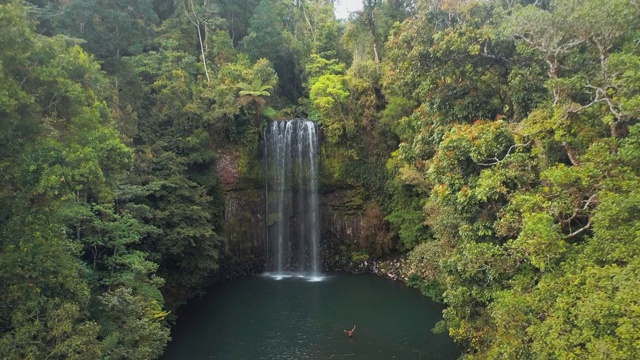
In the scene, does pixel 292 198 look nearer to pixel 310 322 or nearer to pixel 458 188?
pixel 310 322

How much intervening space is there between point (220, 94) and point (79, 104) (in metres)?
11.3

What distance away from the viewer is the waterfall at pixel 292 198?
23000 millimetres

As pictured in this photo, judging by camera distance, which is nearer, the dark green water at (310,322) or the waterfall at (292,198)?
the dark green water at (310,322)

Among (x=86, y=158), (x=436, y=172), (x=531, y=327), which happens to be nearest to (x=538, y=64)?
(x=436, y=172)

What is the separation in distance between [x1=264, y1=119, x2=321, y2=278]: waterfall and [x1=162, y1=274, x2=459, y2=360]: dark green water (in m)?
2.37

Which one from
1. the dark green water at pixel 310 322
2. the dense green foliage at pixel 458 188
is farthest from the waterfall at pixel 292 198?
the dense green foliage at pixel 458 188

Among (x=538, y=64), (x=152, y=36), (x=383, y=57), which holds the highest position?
(x=152, y=36)

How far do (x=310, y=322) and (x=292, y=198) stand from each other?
8.76m

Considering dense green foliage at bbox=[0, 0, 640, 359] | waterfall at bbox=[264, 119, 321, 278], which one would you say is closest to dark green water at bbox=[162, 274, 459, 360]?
dense green foliage at bbox=[0, 0, 640, 359]

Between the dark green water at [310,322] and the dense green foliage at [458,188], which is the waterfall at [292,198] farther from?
the dense green foliage at [458,188]

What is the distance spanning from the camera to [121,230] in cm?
1237

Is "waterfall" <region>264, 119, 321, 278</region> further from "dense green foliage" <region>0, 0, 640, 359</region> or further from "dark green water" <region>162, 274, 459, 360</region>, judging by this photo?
"dense green foliage" <region>0, 0, 640, 359</region>

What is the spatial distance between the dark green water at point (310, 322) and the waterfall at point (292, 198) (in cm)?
237

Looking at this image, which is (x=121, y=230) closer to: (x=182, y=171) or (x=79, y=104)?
(x=79, y=104)
